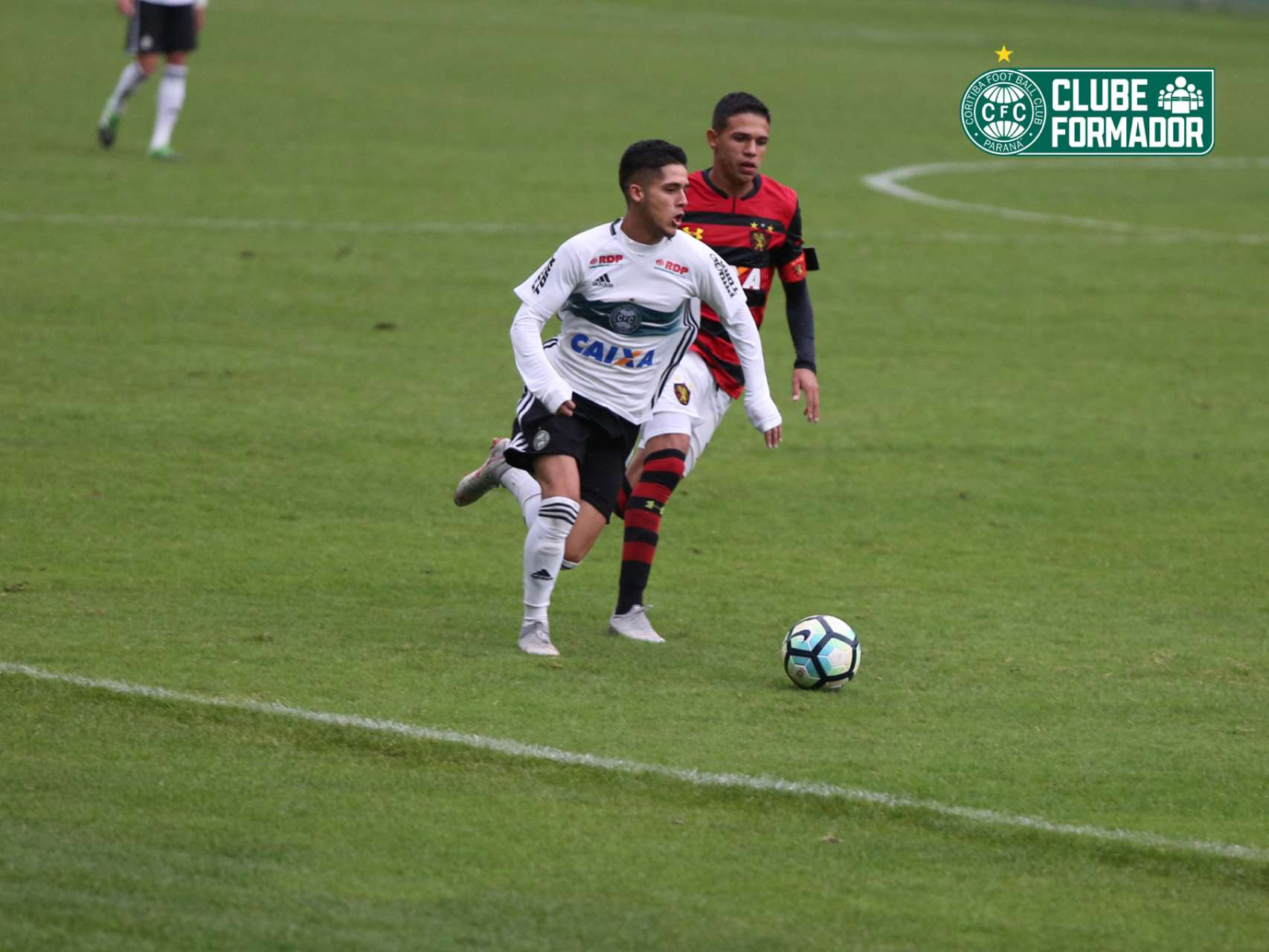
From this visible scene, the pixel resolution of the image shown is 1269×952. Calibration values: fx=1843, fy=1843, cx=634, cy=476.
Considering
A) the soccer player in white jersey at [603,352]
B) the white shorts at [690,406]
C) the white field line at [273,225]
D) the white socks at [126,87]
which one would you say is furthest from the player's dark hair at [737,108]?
the white socks at [126,87]

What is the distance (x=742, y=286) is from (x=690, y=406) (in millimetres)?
593

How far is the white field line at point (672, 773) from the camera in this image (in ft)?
17.0

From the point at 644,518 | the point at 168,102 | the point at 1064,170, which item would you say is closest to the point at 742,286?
the point at 644,518

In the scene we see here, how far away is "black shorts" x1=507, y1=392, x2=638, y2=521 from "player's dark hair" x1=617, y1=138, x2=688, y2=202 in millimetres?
895

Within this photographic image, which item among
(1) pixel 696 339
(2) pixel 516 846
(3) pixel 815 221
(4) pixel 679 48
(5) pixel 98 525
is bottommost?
(2) pixel 516 846

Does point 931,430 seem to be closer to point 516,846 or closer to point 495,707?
point 495,707

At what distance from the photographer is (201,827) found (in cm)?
496

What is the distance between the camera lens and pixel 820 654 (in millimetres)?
6531

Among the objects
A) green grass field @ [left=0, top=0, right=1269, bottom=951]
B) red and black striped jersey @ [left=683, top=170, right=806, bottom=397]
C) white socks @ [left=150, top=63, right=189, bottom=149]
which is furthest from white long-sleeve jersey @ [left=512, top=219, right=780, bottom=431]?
white socks @ [left=150, top=63, right=189, bottom=149]

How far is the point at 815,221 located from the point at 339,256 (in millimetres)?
4963

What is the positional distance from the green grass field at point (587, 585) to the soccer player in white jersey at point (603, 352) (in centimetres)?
51

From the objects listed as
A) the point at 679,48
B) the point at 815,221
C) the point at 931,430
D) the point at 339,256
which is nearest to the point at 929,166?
the point at 815,221

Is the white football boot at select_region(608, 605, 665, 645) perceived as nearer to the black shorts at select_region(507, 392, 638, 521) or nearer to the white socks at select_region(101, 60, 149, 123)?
the black shorts at select_region(507, 392, 638, 521)

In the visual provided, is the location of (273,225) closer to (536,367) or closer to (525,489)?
(525,489)
